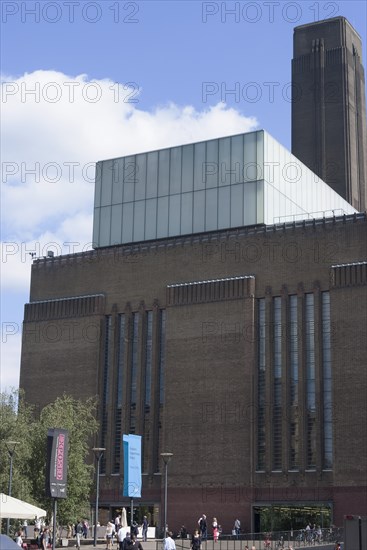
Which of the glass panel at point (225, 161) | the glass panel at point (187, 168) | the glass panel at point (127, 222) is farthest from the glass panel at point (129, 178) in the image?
the glass panel at point (225, 161)

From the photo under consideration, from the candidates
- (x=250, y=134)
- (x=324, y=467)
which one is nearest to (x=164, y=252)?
(x=250, y=134)

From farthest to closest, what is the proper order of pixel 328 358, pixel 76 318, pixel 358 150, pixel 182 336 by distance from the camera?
pixel 358 150, pixel 76 318, pixel 182 336, pixel 328 358

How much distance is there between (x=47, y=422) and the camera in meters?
55.6

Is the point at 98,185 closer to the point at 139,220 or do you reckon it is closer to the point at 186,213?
the point at 139,220

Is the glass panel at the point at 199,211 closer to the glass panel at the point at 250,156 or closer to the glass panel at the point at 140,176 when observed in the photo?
the glass panel at the point at 250,156

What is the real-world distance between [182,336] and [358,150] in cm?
3671

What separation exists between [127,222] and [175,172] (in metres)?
5.35

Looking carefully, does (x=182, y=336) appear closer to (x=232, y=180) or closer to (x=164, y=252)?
(x=164, y=252)

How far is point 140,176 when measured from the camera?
74.0 meters

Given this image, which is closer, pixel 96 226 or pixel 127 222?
pixel 127 222

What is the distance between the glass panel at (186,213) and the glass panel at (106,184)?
7094 millimetres

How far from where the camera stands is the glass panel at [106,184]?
75.1m

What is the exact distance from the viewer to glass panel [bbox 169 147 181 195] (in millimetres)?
71688

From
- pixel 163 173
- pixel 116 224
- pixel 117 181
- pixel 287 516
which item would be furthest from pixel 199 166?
pixel 287 516
